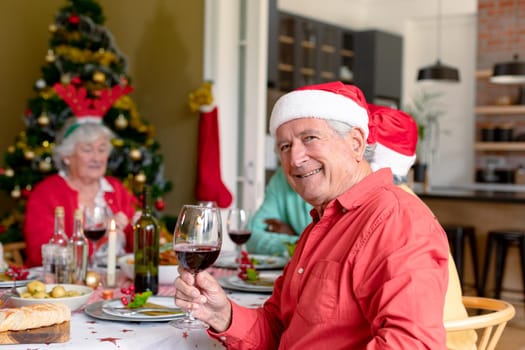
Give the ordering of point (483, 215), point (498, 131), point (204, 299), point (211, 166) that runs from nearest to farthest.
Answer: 1. point (204, 299)
2. point (211, 166)
3. point (483, 215)
4. point (498, 131)

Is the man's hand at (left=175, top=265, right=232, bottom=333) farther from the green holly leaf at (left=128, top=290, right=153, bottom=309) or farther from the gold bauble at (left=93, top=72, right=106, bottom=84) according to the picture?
the gold bauble at (left=93, top=72, right=106, bottom=84)

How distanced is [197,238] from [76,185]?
215 cm

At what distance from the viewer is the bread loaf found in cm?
155

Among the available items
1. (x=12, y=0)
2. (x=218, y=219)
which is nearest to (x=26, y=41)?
(x=12, y=0)

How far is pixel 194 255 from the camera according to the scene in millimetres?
1479

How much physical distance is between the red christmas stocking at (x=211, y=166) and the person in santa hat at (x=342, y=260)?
3.48 m

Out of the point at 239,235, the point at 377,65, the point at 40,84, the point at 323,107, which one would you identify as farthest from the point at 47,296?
the point at 377,65

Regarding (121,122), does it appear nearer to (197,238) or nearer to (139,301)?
(139,301)

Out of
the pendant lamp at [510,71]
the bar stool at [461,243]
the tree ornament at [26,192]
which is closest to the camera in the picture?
the tree ornament at [26,192]

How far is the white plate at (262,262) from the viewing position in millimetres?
2578

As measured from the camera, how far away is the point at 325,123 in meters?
1.54

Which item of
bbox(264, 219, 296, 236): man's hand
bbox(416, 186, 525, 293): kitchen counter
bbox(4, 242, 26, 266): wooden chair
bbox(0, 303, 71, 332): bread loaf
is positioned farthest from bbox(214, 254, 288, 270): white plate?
bbox(416, 186, 525, 293): kitchen counter

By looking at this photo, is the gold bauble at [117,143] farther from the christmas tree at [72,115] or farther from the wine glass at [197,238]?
the wine glass at [197,238]

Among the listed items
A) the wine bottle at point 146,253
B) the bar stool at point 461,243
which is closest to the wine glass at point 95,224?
the wine bottle at point 146,253
